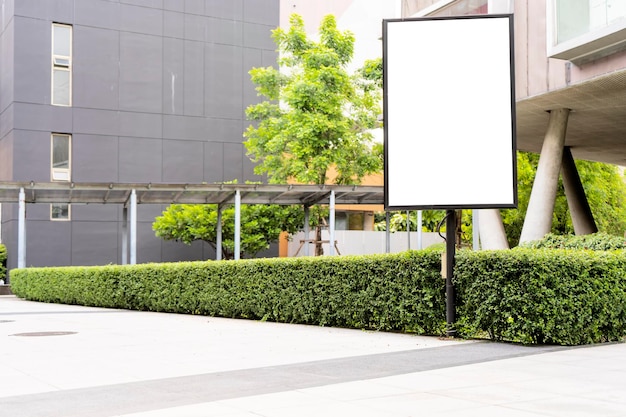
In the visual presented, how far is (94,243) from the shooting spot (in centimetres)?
3906

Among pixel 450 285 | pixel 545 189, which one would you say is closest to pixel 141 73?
pixel 545 189

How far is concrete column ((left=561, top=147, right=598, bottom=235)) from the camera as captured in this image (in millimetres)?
29172

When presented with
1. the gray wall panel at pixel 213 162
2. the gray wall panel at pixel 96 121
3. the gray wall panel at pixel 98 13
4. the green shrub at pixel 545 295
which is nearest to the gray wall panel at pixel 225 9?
the gray wall panel at pixel 98 13

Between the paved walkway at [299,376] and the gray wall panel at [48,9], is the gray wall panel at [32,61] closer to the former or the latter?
the gray wall panel at [48,9]

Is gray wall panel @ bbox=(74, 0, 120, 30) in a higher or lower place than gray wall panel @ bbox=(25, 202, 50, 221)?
higher

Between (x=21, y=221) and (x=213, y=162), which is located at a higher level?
(x=213, y=162)

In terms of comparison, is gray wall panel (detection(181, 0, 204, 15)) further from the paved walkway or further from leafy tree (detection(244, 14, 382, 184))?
the paved walkway

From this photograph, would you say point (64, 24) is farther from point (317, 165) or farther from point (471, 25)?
point (471, 25)

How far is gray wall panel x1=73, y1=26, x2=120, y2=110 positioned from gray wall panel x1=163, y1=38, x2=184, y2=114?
104 inches

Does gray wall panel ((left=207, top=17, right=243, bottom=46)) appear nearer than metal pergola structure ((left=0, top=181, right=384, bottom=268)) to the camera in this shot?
No

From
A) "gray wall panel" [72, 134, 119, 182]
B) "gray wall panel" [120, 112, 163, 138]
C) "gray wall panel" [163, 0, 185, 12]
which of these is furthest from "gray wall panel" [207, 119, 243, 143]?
"gray wall panel" [163, 0, 185, 12]

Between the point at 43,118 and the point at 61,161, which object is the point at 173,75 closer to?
the point at 43,118

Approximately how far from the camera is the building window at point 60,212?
38.3 metres

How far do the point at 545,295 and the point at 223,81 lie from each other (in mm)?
34540
